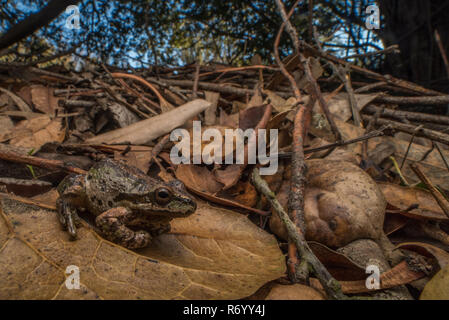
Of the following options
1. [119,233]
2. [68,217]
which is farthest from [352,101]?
[68,217]

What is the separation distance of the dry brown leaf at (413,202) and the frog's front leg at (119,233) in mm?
1168

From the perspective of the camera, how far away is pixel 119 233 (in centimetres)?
115

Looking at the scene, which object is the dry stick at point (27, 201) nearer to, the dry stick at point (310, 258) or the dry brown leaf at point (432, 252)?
the dry stick at point (310, 258)

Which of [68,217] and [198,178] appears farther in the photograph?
[198,178]

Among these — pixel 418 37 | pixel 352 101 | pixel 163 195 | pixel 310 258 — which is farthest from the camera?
pixel 418 37

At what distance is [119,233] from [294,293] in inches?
26.5

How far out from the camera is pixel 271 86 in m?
2.60

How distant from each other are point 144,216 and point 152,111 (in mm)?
1153

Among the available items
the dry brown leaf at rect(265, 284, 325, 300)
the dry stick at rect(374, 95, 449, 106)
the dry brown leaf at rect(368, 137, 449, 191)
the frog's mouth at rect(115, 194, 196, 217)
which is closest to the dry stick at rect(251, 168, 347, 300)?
the dry brown leaf at rect(265, 284, 325, 300)

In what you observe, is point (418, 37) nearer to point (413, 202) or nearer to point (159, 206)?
point (413, 202)

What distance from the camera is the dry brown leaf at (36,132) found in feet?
5.94

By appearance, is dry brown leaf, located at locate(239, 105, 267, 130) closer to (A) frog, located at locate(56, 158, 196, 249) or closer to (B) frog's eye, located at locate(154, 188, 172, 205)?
(A) frog, located at locate(56, 158, 196, 249)

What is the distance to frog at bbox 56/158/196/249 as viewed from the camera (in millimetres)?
1235

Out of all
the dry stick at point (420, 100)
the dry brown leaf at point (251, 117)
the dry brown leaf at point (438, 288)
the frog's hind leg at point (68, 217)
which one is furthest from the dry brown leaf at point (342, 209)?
the dry stick at point (420, 100)
